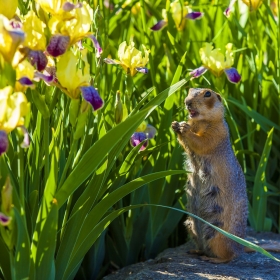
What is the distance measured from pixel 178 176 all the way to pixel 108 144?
144cm

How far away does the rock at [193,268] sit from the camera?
3385mm

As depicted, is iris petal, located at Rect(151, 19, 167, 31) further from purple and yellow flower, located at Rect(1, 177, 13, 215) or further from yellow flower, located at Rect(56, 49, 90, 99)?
purple and yellow flower, located at Rect(1, 177, 13, 215)

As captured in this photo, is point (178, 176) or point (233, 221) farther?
point (178, 176)

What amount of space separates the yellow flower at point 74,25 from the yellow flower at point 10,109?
40 cm

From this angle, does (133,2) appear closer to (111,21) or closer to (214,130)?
(111,21)

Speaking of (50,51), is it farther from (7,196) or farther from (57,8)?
(7,196)

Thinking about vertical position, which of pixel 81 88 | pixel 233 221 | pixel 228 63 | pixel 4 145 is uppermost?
pixel 228 63

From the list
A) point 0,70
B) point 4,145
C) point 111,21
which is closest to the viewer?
point 4,145

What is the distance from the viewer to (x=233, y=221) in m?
3.72

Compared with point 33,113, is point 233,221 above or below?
below

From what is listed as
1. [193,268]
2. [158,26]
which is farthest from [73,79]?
[158,26]

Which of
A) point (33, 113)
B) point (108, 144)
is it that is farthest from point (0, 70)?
point (33, 113)

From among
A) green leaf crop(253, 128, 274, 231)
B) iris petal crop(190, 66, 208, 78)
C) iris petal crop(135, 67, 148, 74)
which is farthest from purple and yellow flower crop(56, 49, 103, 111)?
green leaf crop(253, 128, 274, 231)

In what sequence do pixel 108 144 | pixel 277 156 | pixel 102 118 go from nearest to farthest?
1. pixel 108 144
2. pixel 102 118
3. pixel 277 156
